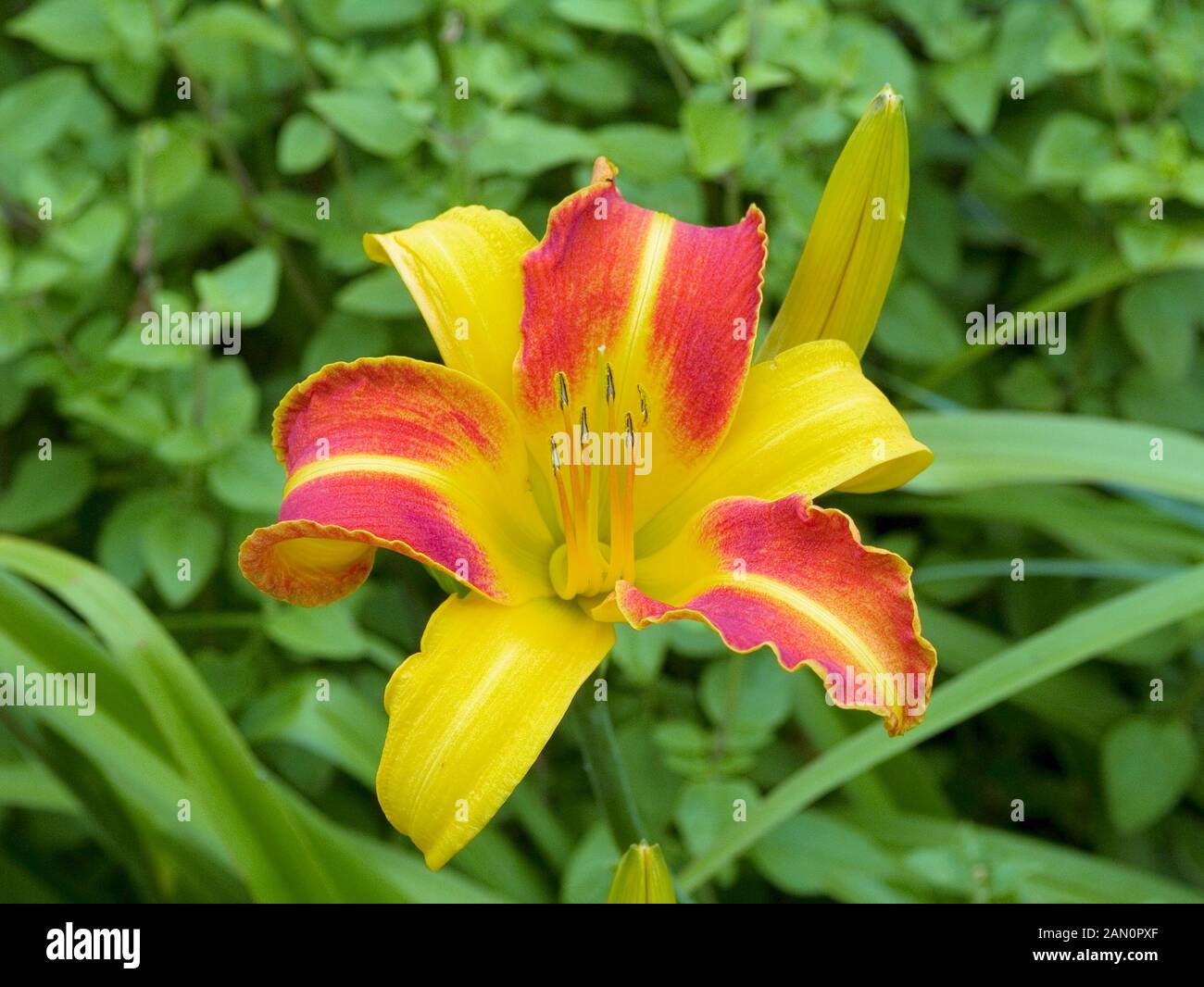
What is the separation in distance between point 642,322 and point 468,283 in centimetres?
13

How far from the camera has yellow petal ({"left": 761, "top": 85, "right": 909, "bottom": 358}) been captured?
885mm

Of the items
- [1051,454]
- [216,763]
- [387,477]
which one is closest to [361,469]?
[387,477]

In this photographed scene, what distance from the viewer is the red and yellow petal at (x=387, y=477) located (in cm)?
81

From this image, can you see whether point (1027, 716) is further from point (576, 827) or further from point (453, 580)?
point (453, 580)

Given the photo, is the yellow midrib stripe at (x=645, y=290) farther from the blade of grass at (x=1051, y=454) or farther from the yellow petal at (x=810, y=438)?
the blade of grass at (x=1051, y=454)

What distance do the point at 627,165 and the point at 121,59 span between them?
695 millimetres

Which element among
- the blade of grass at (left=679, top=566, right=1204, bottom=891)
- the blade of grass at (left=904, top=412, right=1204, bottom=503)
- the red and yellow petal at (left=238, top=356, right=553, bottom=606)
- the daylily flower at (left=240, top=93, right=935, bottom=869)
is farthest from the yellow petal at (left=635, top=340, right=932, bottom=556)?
the blade of grass at (left=904, top=412, right=1204, bottom=503)

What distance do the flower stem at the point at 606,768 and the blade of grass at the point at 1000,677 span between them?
0.96 feet

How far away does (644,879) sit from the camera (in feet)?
2.71

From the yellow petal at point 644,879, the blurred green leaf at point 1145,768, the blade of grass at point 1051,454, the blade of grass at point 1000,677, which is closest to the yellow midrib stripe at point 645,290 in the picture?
the yellow petal at point 644,879

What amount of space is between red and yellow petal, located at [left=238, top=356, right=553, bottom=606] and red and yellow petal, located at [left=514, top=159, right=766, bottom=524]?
0.17 ft

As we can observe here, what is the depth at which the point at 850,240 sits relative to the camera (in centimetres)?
92

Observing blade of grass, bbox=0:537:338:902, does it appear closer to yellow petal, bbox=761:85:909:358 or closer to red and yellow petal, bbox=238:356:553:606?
red and yellow petal, bbox=238:356:553:606
